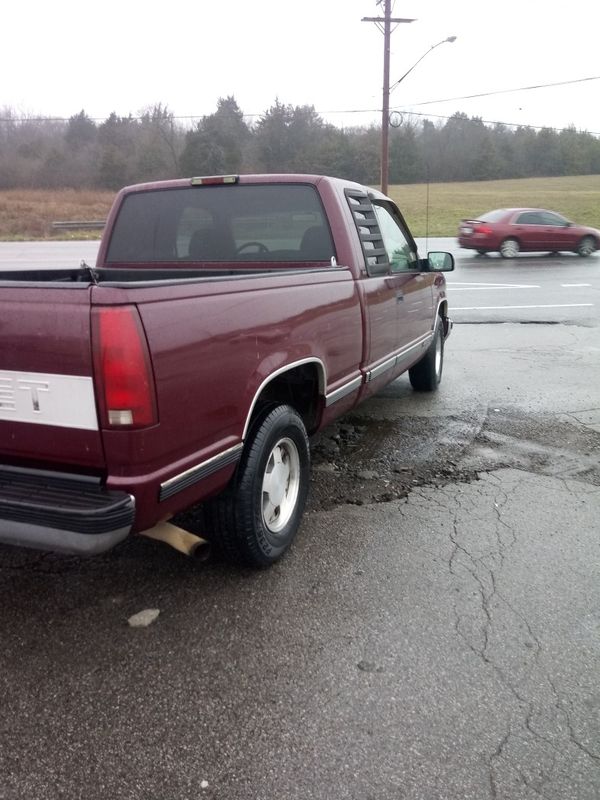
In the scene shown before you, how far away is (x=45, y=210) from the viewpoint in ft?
142

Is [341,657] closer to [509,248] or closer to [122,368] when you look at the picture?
[122,368]

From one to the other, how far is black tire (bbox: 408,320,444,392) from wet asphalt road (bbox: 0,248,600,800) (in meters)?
2.08

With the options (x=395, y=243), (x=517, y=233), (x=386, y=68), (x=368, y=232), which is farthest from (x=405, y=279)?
(x=386, y=68)

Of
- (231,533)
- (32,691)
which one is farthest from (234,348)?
(32,691)

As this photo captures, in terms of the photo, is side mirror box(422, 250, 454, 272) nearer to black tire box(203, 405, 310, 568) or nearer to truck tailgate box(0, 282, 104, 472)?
black tire box(203, 405, 310, 568)

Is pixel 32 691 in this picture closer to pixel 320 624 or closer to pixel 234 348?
pixel 320 624

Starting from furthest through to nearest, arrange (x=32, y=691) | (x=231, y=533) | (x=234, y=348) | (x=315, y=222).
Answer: (x=315, y=222) → (x=231, y=533) → (x=234, y=348) → (x=32, y=691)

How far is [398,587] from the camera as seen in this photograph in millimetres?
3162

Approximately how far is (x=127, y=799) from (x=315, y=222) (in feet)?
10.9

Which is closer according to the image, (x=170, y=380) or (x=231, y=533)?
(x=170, y=380)

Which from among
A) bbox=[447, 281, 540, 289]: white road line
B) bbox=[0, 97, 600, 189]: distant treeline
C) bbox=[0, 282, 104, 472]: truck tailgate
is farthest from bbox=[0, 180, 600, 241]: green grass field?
bbox=[0, 282, 104, 472]: truck tailgate

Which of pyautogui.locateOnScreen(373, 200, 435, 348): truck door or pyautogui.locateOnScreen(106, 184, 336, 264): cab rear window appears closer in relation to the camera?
pyautogui.locateOnScreen(106, 184, 336, 264): cab rear window

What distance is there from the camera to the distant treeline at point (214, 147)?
4309cm

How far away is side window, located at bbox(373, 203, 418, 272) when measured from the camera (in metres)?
4.96
